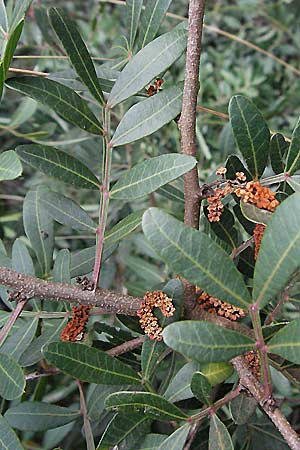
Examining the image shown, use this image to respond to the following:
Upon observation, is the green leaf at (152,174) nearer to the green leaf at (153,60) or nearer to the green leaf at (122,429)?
the green leaf at (153,60)

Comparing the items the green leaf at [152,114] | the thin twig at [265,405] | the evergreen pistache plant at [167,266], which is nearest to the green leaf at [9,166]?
the evergreen pistache plant at [167,266]

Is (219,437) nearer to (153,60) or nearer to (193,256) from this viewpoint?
(193,256)

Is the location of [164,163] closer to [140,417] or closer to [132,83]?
[132,83]

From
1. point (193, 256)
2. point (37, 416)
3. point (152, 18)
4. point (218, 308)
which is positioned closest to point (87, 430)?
point (37, 416)

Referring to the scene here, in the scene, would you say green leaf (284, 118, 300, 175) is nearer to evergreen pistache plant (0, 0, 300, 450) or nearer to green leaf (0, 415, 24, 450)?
evergreen pistache plant (0, 0, 300, 450)

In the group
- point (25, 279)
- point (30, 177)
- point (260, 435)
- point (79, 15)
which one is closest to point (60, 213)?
point (25, 279)

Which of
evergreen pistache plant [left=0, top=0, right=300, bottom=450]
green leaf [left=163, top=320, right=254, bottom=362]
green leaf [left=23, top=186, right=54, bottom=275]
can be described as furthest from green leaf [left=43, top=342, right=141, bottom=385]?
green leaf [left=23, top=186, right=54, bottom=275]
